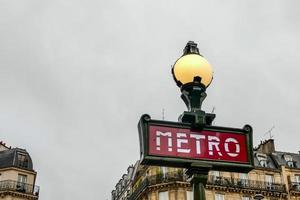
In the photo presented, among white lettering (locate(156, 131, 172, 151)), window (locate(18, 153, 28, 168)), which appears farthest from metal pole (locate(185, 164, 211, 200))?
window (locate(18, 153, 28, 168))

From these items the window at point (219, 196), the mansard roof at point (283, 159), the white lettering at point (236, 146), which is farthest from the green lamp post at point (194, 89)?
the mansard roof at point (283, 159)

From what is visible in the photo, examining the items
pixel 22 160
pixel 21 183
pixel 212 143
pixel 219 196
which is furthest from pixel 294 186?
pixel 212 143

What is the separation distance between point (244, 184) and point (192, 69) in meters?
47.2

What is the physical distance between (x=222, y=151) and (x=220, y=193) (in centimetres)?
4556

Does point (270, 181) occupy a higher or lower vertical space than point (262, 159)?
lower

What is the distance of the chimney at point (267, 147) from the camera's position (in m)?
58.3

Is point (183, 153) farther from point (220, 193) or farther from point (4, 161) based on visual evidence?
point (4, 161)

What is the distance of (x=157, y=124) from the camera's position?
6734 mm

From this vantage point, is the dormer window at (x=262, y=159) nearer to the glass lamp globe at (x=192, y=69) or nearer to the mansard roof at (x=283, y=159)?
the mansard roof at (x=283, y=159)

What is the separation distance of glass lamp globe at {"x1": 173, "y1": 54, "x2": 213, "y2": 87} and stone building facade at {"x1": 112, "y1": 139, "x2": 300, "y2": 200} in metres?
43.2

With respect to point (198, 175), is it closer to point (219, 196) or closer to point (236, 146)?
point (236, 146)

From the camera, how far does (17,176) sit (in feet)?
183

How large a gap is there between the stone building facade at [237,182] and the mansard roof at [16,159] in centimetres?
1199

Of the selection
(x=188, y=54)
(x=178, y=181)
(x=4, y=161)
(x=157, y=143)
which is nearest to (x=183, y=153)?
(x=157, y=143)
